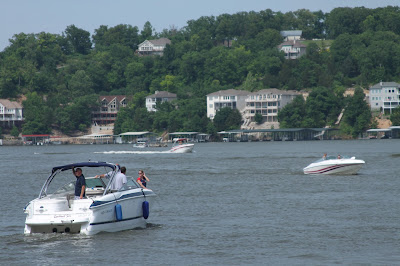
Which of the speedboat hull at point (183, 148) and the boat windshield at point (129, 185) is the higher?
the boat windshield at point (129, 185)

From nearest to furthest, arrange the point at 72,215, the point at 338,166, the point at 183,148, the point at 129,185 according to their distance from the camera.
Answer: the point at 72,215, the point at 129,185, the point at 338,166, the point at 183,148

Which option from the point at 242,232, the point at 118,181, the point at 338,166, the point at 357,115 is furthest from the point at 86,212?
the point at 357,115

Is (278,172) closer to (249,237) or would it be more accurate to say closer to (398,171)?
(398,171)

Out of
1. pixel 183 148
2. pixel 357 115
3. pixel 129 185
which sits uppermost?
pixel 357 115

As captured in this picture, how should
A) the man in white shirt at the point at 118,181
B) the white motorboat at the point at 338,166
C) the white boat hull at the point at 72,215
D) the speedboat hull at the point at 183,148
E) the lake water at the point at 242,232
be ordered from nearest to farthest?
1. the lake water at the point at 242,232
2. the white boat hull at the point at 72,215
3. the man in white shirt at the point at 118,181
4. the white motorboat at the point at 338,166
5. the speedboat hull at the point at 183,148

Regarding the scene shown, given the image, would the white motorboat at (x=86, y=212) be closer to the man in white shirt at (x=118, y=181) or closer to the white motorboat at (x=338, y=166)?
the man in white shirt at (x=118, y=181)

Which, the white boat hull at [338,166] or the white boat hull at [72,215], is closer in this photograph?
the white boat hull at [72,215]

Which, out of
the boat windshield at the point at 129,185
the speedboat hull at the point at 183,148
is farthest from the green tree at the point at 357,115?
the boat windshield at the point at 129,185

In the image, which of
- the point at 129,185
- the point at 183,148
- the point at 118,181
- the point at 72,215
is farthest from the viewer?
the point at 183,148

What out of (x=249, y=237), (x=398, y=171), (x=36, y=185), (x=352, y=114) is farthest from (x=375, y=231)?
(x=352, y=114)

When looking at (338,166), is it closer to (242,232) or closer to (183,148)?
(242,232)

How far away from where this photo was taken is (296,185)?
5334cm

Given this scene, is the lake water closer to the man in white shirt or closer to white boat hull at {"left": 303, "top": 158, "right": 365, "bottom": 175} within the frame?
the man in white shirt

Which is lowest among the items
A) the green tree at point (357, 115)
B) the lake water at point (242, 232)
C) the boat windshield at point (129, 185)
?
the lake water at point (242, 232)
